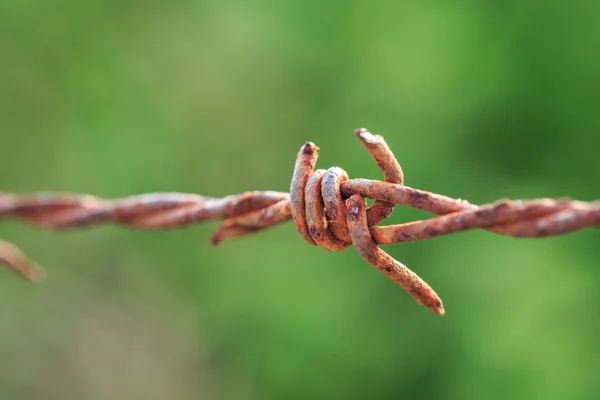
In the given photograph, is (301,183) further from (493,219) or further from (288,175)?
(288,175)

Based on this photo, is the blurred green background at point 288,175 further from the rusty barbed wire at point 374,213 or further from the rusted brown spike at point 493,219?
the rusted brown spike at point 493,219

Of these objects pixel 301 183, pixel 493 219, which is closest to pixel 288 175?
pixel 301 183

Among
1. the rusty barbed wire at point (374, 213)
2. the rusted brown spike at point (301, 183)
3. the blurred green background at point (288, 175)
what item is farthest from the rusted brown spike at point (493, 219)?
the blurred green background at point (288, 175)

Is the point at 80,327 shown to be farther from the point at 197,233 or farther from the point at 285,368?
the point at 285,368

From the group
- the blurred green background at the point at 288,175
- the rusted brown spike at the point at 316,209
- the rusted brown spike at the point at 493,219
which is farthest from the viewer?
the blurred green background at the point at 288,175

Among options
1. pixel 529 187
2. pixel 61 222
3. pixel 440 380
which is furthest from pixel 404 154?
pixel 61 222

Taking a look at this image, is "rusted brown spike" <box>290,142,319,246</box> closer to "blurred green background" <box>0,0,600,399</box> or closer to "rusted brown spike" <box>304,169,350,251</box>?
"rusted brown spike" <box>304,169,350,251</box>
